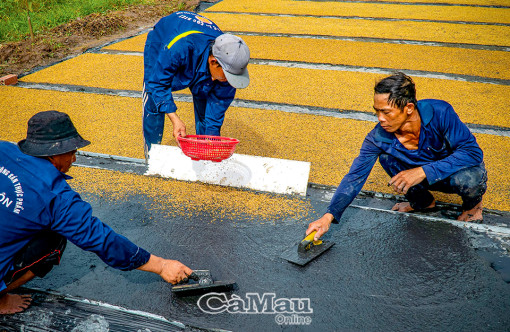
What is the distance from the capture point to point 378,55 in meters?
5.89

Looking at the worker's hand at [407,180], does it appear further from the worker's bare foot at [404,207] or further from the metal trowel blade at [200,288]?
the metal trowel blade at [200,288]

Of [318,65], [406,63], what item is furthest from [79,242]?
[406,63]

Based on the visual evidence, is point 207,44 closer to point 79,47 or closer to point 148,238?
point 148,238

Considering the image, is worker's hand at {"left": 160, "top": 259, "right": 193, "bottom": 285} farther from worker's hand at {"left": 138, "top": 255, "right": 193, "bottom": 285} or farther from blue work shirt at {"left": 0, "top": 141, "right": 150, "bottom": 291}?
blue work shirt at {"left": 0, "top": 141, "right": 150, "bottom": 291}

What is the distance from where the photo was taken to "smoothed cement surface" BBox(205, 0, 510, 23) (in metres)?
8.03

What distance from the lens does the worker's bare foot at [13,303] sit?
6.51ft

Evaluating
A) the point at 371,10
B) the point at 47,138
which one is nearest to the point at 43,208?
the point at 47,138

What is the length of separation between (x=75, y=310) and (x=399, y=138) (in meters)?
1.98

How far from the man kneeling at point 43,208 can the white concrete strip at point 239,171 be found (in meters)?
1.29

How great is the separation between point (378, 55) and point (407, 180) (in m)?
4.04

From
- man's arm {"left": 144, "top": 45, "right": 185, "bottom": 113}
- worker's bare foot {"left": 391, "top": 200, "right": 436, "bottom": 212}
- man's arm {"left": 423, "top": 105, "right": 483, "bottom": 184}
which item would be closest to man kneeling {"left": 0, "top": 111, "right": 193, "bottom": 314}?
man's arm {"left": 144, "top": 45, "right": 185, "bottom": 113}

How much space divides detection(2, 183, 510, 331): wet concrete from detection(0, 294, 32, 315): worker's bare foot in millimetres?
132

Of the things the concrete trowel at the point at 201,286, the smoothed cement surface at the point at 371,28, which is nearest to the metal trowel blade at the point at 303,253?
the concrete trowel at the point at 201,286

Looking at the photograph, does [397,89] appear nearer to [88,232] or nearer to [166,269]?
[166,269]
